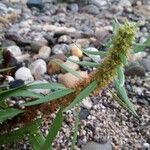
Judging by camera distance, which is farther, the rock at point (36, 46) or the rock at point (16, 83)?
the rock at point (36, 46)

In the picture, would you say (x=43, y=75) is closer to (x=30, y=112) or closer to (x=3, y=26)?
(x=3, y=26)

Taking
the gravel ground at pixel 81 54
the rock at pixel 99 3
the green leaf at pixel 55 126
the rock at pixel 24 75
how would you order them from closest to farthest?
the green leaf at pixel 55 126 < the gravel ground at pixel 81 54 < the rock at pixel 24 75 < the rock at pixel 99 3

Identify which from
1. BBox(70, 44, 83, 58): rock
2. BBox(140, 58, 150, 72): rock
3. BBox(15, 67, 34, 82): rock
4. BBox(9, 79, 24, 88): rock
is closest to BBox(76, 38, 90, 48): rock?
BBox(70, 44, 83, 58): rock

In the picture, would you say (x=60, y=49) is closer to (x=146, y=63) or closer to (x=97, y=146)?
(x=146, y=63)

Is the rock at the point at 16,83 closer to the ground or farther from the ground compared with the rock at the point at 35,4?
closer to the ground

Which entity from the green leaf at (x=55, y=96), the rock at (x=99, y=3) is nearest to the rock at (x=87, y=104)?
the green leaf at (x=55, y=96)

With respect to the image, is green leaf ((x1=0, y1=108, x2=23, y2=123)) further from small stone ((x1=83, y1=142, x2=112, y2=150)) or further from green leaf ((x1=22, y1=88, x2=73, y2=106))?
small stone ((x1=83, y1=142, x2=112, y2=150))

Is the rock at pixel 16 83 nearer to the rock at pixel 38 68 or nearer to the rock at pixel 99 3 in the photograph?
the rock at pixel 38 68

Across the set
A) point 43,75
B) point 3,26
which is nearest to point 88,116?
point 43,75
